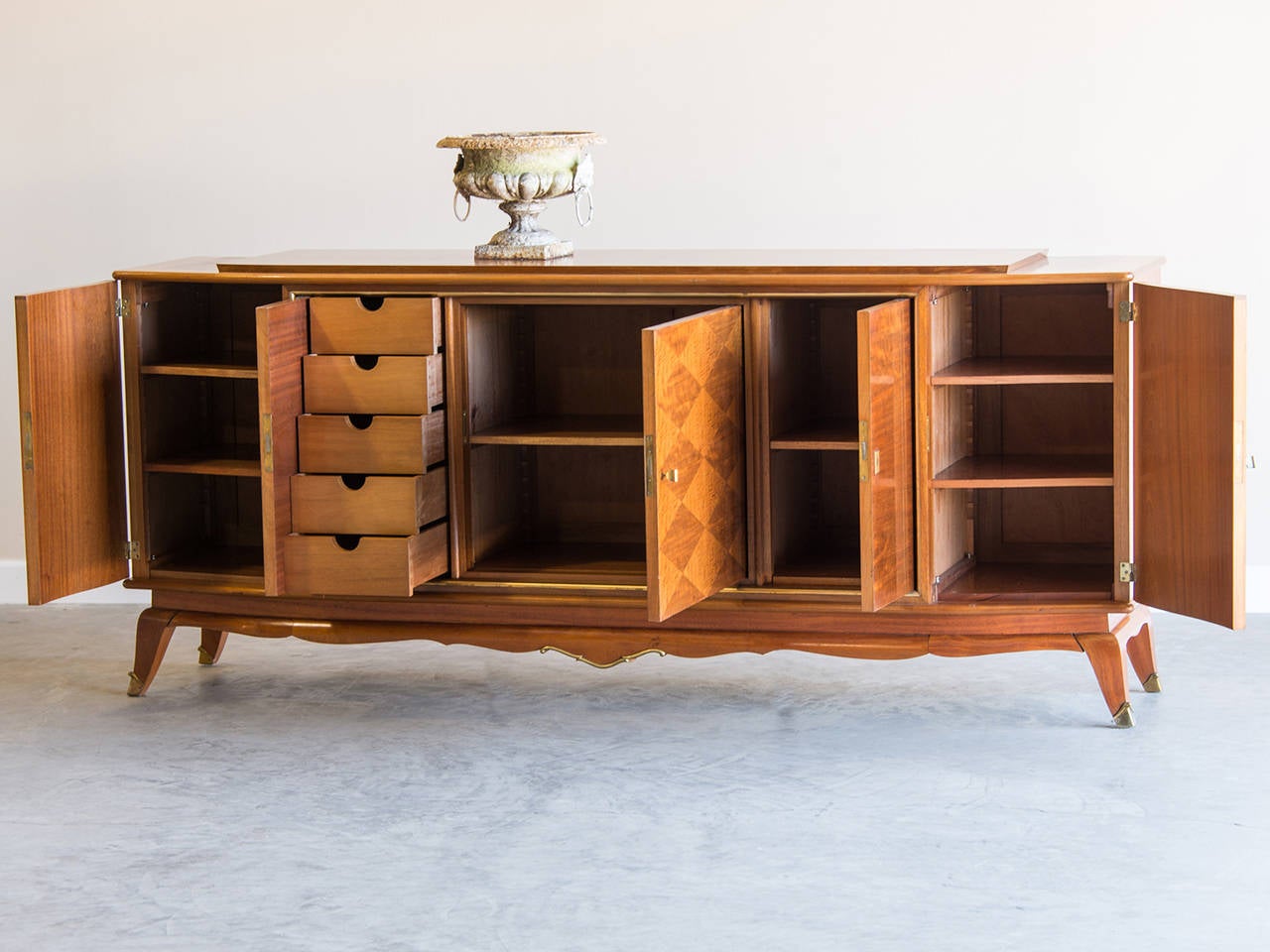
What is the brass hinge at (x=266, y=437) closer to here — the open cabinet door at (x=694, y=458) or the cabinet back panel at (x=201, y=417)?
the cabinet back panel at (x=201, y=417)

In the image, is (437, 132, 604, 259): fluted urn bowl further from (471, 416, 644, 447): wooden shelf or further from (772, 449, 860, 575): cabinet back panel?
(772, 449, 860, 575): cabinet back panel

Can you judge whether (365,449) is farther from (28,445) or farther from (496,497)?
(28,445)

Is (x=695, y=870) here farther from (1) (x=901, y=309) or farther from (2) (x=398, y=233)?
(2) (x=398, y=233)

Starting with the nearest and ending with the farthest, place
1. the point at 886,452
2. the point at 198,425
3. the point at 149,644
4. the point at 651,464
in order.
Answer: the point at 651,464 < the point at 886,452 < the point at 149,644 < the point at 198,425

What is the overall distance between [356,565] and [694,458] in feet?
2.42

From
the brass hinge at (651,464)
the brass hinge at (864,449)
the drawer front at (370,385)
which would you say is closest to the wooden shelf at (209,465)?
the drawer front at (370,385)

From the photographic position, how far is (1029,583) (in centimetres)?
354

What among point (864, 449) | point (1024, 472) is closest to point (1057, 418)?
point (1024, 472)

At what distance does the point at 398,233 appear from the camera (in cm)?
475

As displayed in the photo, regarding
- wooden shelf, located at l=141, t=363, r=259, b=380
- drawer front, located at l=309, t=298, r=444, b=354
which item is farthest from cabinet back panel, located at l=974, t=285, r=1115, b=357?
wooden shelf, located at l=141, t=363, r=259, b=380

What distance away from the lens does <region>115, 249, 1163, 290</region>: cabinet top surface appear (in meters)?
3.31

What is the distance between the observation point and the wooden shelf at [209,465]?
3.70 metres

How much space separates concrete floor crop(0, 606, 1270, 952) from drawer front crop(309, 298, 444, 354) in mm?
801

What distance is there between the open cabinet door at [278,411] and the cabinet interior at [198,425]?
7.1 inches
